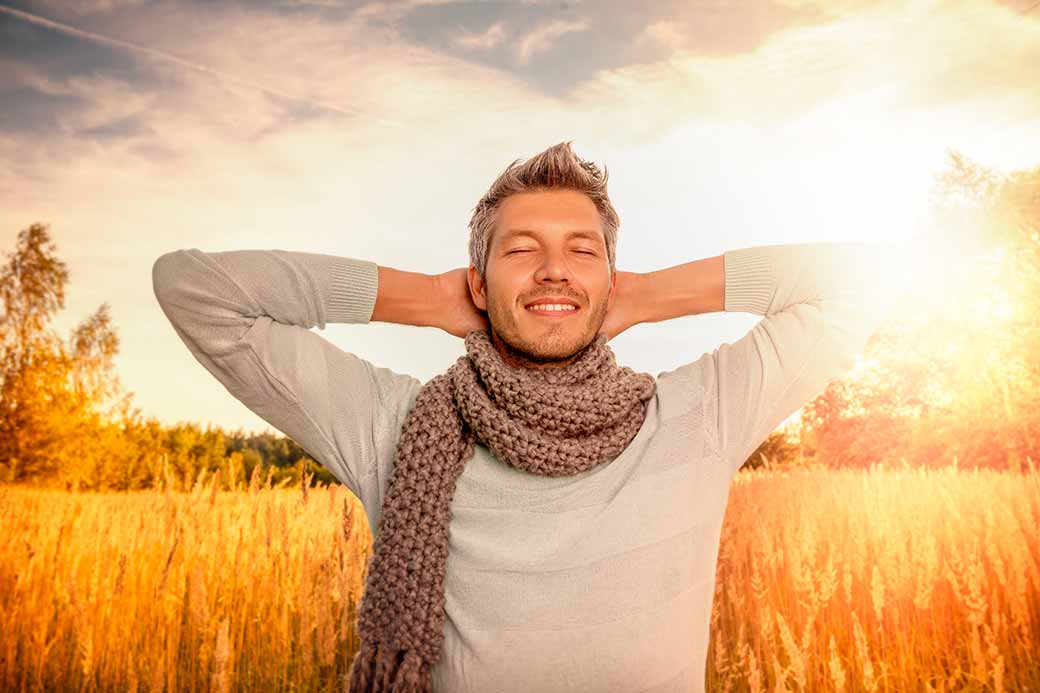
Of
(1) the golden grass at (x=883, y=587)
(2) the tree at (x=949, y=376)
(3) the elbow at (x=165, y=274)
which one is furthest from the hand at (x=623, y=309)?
(2) the tree at (x=949, y=376)

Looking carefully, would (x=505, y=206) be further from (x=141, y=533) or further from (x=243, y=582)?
(x=141, y=533)

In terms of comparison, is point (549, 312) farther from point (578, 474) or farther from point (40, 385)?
→ point (40, 385)

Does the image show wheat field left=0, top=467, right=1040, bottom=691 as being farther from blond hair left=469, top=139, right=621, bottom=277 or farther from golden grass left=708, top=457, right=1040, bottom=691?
blond hair left=469, top=139, right=621, bottom=277

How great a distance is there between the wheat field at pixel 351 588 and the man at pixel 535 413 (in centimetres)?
70

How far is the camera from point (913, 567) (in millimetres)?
2641

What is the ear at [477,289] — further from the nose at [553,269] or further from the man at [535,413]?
the nose at [553,269]

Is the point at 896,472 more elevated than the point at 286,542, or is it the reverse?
the point at 896,472

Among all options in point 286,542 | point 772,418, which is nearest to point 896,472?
point 772,418

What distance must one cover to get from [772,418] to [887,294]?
0.53m

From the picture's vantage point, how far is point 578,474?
1.81m

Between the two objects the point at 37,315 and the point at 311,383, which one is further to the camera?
the point at 37,315

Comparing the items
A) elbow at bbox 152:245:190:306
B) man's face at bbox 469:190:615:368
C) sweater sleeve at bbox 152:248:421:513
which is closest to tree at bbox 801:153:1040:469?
man's face at bbox 469:190:615:368

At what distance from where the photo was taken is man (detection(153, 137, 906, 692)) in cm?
164

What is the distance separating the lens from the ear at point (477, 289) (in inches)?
81.0
